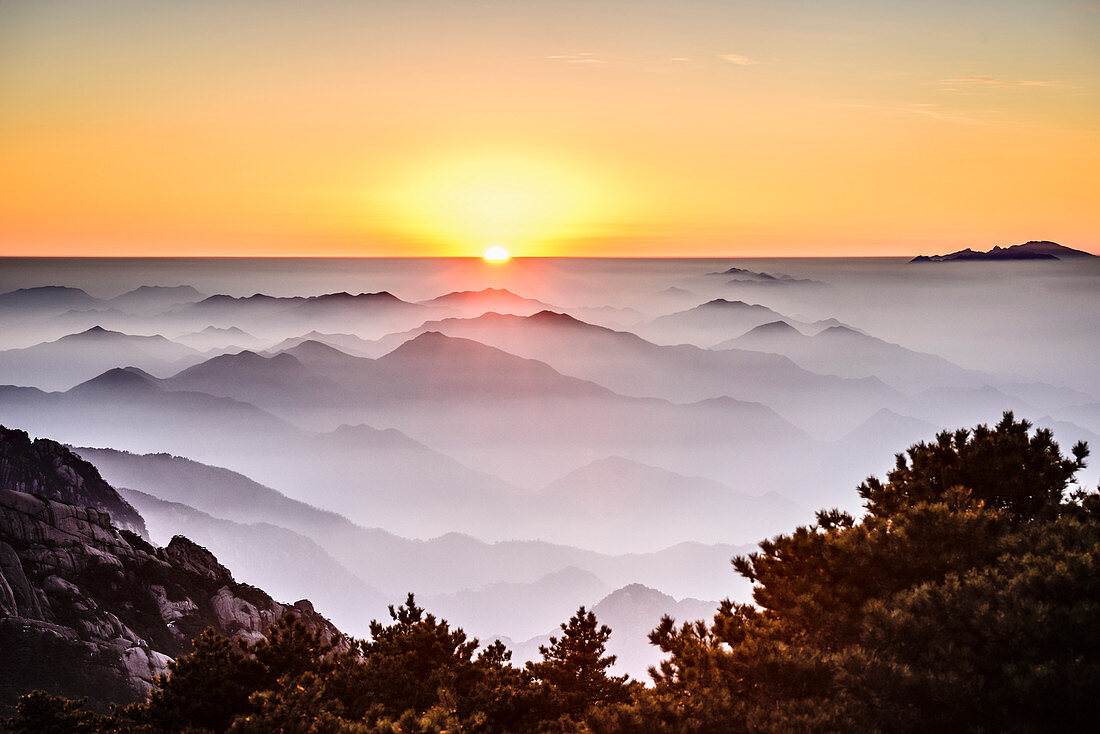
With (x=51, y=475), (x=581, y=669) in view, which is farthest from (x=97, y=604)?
(x=581, y=669)

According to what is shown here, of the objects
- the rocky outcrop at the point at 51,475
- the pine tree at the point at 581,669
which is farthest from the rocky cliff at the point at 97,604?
the pine tree at the point at 581,669

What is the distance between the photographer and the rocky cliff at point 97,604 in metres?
46.6

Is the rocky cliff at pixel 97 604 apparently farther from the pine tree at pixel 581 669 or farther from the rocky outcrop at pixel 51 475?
the pine tree at pixel 581 669

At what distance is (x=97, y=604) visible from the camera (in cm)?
5734

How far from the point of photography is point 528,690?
56.5 ft

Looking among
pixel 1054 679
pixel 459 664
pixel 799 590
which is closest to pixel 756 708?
pixel 799 590

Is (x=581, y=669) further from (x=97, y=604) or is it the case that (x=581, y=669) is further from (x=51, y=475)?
(x=51, y=475)

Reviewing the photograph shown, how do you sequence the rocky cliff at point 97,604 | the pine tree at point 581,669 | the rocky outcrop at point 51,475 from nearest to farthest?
the pine tree at point 581,669 → the rocky cliff at point 97,604 → the rocky outcrop at point 51,475

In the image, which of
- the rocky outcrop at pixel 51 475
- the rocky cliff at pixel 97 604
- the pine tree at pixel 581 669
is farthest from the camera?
the rocky outcrop at pixel 51 475

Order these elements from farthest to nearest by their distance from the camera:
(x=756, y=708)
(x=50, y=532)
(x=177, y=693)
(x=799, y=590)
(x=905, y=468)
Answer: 1. (x=50, y=532)
2. (x=905, y=468)
3. (x=799, y=590)
4. (x=177, y=693)
5. (x=756, y=708)

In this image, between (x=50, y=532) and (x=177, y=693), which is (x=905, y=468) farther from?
(x=50, y=532)

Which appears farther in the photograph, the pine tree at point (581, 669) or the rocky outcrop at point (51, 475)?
the rocky outcrop at point (51, 475)

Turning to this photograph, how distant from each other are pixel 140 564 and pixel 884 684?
65657 millimetres

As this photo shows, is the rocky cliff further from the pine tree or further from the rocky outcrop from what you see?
the pine tree
